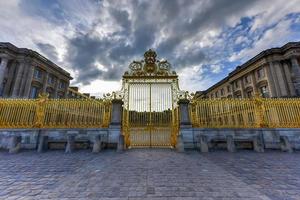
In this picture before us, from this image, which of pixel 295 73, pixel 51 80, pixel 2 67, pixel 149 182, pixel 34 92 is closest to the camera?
pixel 149 182

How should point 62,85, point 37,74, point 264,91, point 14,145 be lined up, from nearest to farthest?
point 14,145 → point 264,91 → point 37,74 → point 62,85

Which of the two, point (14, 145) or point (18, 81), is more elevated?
point (18, 81)

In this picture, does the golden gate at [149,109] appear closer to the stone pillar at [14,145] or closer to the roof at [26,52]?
the stone pillar at [14,145]

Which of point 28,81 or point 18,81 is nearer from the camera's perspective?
point 18,81

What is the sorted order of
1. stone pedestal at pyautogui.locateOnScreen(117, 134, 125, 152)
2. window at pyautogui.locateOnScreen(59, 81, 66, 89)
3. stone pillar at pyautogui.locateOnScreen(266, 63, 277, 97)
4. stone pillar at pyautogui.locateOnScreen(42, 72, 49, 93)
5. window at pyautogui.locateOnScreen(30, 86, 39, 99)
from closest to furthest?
stone pedestal at pyautogui.locateOnScreen(117, 134, 125, 152) < stone pillar at pyautogui.locateOnScreen(266, 63, 277, 97) < window at pyautogui.locateOnScreen(30, 86, 39, 99) < stone pillar at pyautogui.locateOnScreen(42, 72, 49, 93) < window at pyautogui.locateOnScreen(59, 81, 66, 89)

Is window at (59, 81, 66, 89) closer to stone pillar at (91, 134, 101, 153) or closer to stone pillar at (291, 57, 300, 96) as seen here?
stone pillar at (91, 134, 101, 153)

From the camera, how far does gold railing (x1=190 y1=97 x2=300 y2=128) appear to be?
33.7ft

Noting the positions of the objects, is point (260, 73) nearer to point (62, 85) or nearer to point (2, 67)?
point (62, 85)

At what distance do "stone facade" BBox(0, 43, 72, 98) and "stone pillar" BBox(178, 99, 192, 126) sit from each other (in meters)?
30.6

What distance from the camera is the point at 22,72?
2864 centimetres

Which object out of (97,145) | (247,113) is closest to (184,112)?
(247,113)

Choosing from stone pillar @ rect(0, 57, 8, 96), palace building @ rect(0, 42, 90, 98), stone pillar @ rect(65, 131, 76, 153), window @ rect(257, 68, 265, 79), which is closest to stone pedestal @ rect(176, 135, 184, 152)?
stone pillar @ rect(65, 131, 76, 153)

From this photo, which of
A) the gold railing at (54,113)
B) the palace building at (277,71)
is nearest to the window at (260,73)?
the palace building at (277,71)

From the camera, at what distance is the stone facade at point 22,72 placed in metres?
27.0
